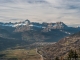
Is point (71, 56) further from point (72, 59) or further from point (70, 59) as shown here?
point (72, 59)

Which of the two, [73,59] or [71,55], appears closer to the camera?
[71,55]

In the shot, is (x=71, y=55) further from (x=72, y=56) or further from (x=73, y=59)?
(x=73, y=59)

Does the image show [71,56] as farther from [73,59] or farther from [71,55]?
[73,59]

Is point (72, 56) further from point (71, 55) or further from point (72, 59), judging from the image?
point (72, 59)

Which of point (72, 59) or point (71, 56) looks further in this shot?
point (72, 59)

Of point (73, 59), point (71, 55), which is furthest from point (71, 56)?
point (73, 59)

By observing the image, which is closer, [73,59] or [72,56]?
[72,56]

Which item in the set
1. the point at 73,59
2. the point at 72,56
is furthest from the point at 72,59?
the point at 72,56
